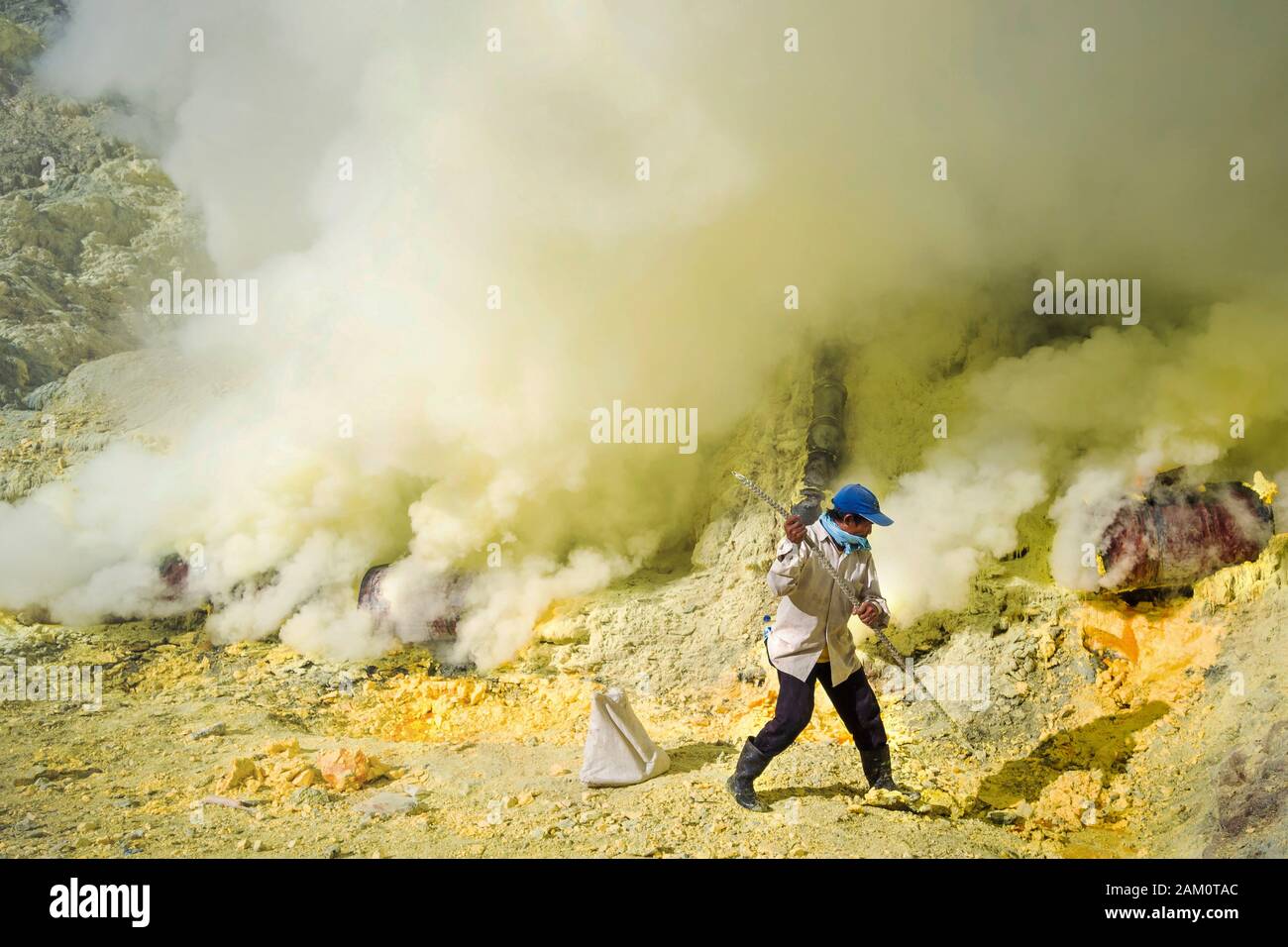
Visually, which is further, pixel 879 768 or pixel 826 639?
pixel 879 768

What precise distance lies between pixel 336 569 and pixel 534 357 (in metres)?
2.56

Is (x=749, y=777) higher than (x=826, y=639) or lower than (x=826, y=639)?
lower

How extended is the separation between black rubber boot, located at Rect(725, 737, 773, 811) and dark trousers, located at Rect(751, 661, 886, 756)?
0.13 ft

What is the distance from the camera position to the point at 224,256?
11.8 metres

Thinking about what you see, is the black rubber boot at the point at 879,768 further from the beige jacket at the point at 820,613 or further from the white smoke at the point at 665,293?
the white smoke at the point at 665,293

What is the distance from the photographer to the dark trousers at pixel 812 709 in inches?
143

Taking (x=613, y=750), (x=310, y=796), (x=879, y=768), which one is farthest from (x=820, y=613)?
(x=310, y=796)

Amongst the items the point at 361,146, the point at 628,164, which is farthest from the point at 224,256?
the point at 628,164

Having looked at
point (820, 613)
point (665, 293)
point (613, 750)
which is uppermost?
point (665, 293)

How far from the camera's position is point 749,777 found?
3758 mm

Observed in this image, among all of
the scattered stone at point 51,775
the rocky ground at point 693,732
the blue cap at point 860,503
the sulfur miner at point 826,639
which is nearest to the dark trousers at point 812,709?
the sulfur miner at point 826,639

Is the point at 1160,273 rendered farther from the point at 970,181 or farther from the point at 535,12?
the point at 535,12

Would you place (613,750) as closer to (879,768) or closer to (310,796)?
(879,768)

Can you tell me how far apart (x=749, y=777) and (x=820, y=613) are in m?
0.85
